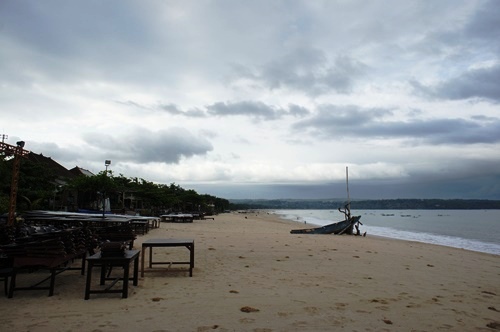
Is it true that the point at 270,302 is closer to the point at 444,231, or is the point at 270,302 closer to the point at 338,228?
the point at 338,228

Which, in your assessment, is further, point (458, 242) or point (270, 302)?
point (458, 242)

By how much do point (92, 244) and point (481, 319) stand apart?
7035 millimetres

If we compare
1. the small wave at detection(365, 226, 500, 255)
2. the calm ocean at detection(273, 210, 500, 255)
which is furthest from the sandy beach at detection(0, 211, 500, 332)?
the calm ocean at detection(273, 210, 500, 255)

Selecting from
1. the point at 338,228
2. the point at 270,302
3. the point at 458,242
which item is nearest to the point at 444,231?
the point at 458,242

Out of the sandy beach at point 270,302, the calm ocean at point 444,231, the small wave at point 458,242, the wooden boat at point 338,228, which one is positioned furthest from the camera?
the calm ocean at point 444,231

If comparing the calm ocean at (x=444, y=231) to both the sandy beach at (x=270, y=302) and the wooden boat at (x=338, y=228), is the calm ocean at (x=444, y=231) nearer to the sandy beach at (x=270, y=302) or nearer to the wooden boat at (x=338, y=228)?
the wooden boat at (x=338, y=228)

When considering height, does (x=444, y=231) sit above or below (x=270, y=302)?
below

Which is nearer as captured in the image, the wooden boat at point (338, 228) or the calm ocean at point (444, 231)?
the wooden boat at point (338, 228)

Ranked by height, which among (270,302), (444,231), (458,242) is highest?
(270,302)

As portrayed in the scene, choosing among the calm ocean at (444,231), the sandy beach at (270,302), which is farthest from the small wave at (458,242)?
the sandy beach at (270,302)

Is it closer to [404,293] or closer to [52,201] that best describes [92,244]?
[404,293]

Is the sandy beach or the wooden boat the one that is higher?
the sandy beach

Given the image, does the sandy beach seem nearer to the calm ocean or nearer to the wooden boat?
the wooden boat

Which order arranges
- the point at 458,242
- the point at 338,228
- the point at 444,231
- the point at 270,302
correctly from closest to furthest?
the point at 270,302
the point at 338,228
the point at 458,242
the point at 444,231
